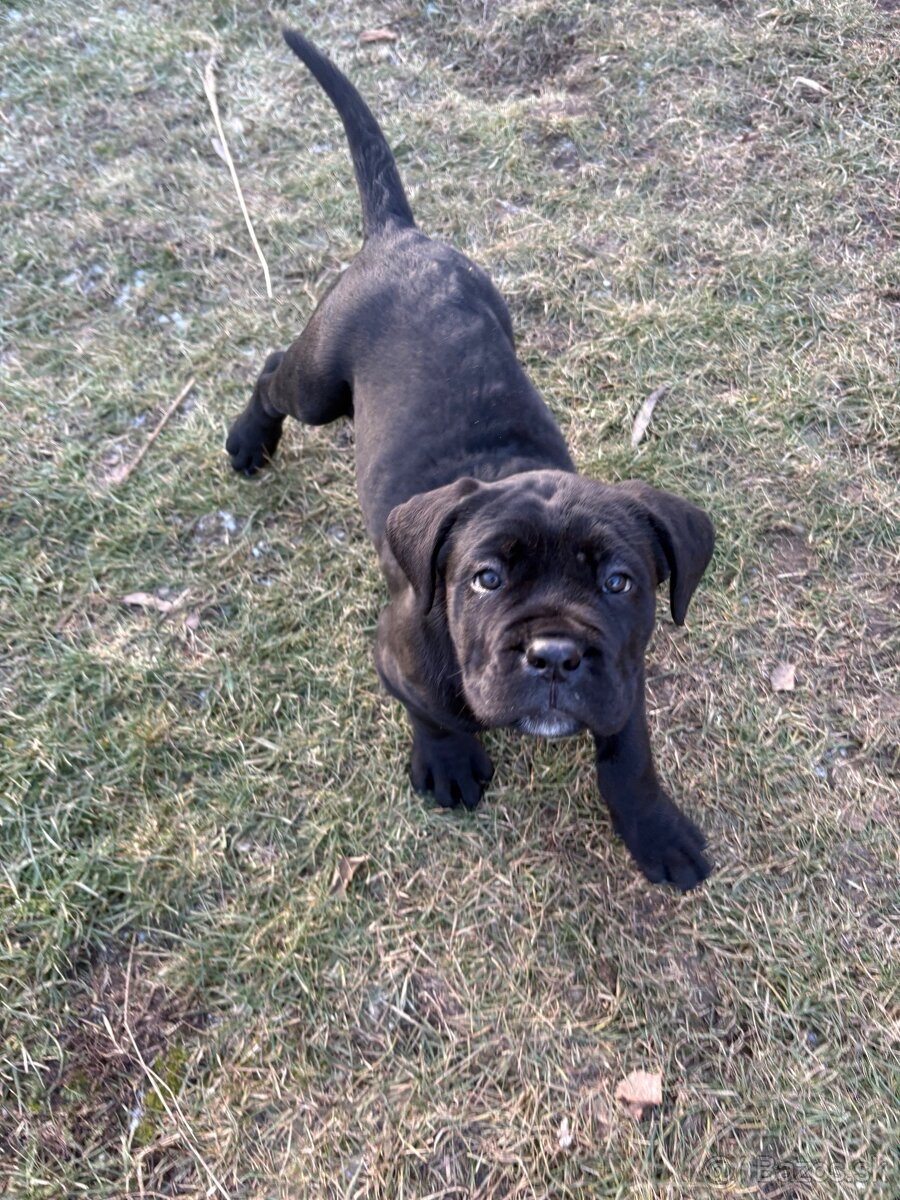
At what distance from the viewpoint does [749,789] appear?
3.03 meters

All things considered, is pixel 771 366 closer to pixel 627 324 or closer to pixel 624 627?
pixel 627 324

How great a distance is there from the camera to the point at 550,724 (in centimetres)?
219

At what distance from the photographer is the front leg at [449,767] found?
284cm

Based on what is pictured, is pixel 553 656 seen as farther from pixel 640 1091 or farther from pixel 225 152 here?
pixel 225 152

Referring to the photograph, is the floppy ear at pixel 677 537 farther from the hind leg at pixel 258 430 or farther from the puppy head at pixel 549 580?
the hind leg at pixel 258 430

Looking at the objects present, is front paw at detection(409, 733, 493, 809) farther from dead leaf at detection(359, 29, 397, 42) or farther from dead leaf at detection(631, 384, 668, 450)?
dead leaf at detection(359, 29, 397, 42)

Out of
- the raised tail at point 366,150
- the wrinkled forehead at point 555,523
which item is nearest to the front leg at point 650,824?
the wrinkled forehead at point 555,523

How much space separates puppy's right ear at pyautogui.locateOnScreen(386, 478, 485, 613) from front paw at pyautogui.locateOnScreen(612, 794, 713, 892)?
102 centimetres

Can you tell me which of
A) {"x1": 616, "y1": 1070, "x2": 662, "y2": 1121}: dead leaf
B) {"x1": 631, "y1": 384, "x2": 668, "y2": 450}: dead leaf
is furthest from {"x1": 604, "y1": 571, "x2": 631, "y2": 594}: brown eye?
{"x1": 631, "y1": 384, "x2": 668, "y2": 450}: dead leaf

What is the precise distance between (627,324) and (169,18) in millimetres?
3550

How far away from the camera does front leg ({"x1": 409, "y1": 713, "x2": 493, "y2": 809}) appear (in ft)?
9.31

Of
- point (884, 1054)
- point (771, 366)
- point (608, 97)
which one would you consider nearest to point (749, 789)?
point (884, 1054)

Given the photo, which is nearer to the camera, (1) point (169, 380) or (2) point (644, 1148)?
(2) point (644, 1148)

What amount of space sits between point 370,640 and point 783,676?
1.56 metres
